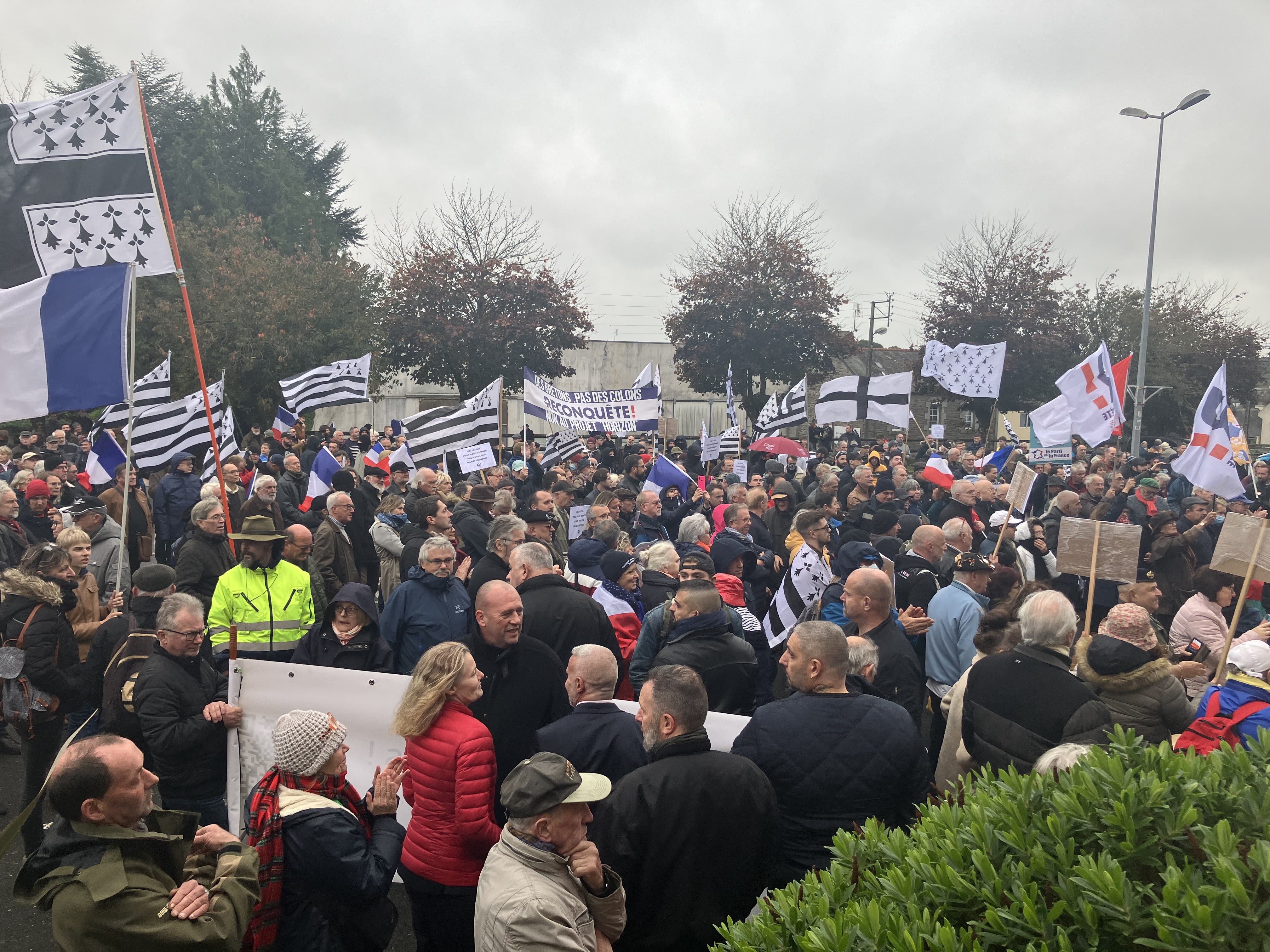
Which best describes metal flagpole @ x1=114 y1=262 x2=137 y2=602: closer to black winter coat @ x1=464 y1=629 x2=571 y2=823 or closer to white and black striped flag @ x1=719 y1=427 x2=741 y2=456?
black winter coat @ x1=464 y1=629 x2=571 y2=823

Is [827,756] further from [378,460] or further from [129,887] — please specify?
[378,460]

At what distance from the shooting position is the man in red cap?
9648mm

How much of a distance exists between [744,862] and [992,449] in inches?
1204

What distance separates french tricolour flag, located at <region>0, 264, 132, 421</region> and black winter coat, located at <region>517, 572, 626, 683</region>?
12.8 ft

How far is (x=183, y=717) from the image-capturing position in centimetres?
462

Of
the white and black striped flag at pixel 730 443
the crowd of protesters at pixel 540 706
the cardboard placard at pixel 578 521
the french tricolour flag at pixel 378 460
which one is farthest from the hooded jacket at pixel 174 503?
the white and black striped flag at pixel 730 443

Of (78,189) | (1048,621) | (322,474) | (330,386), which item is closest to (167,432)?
(322,474)

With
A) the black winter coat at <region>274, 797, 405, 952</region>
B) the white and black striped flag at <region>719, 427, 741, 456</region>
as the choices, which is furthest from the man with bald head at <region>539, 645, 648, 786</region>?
the white and black striped flag at <region>719, 427, 741, 456</region>

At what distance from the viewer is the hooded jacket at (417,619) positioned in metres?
5.94

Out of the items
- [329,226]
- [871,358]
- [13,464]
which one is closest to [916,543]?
[13,464]

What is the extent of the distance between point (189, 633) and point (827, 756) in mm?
3266

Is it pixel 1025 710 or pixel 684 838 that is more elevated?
pixel 1025 710

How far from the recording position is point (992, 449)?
3131 centimetres

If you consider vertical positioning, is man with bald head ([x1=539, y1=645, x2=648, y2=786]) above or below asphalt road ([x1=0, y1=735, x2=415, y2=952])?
above
